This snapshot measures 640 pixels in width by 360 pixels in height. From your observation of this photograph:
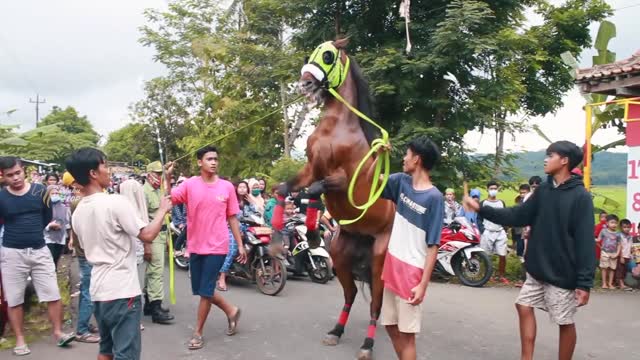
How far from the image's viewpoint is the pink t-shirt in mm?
4863

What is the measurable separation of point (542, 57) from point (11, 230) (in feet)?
44.0

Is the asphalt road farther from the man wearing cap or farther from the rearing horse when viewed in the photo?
the rearing horse

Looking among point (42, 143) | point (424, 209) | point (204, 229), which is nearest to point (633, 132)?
point (424, 209)

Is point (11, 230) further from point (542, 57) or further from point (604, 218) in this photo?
point (542, 57)

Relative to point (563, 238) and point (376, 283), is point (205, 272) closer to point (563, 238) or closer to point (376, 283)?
point (376, 283)

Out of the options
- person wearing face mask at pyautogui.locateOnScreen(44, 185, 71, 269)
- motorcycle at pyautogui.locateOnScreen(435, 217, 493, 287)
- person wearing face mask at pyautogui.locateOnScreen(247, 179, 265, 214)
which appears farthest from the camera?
person wearing face mask at pyautogui.locateOnScreen(247, 179, 265, 214)

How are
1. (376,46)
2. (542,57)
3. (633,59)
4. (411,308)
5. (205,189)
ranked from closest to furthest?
(411,308), (205,189), (633,59), (376,46), (542,57)

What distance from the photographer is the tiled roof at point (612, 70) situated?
24.5ft

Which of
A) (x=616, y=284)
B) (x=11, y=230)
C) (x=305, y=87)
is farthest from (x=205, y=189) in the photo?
(x=616, y=284)

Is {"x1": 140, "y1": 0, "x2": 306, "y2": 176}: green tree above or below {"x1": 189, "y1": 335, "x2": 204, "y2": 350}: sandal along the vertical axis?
above

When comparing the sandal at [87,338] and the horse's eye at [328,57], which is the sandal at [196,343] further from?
the horse's eye at [328,57]

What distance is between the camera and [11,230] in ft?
15.2

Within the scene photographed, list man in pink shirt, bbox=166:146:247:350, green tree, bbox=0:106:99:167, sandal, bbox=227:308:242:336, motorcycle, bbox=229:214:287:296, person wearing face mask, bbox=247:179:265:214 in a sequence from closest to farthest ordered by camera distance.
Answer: man in pink shirt, bbox=166:146:247:350 → sandal, bbox=227:308:242:336 → motorcycle, bbox=229:214:287:296 → person wearing face mask, bbox=247:179:265:214 → green tree, bbox=0:106:99:167

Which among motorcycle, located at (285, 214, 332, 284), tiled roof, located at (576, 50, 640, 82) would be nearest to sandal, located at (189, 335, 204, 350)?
motorcycle, located at (285, 214, 332, 284)
